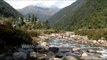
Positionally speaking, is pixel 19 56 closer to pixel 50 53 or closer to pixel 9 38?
pixel 50 53

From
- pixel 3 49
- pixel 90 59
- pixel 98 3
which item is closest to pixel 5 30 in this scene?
pixel 3 49

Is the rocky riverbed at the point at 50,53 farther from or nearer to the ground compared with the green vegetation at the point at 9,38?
nearer to the ground

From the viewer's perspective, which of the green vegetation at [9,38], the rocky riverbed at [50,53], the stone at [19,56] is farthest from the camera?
the green vegetation at [9,38]

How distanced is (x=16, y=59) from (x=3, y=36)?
221 inches

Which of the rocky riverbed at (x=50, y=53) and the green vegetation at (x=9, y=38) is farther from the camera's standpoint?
the green vegetation at (x=9, y=38)

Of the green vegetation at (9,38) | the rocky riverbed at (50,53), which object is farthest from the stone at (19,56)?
the green vegetation at (9,38)

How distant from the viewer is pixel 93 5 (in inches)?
7480

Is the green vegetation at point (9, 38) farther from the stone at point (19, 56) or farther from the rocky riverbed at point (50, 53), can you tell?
the stone at point (19, 56)

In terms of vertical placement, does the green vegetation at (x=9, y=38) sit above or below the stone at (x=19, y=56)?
above

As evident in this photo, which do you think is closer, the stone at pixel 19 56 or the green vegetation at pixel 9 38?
the stone at pixel 19 56

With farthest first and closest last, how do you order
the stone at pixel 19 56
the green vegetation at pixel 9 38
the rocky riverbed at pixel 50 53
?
the green vegetation at pixel 9 38 → the rocky riverbed at pixel 50 53 → the stone at pixel 19 56

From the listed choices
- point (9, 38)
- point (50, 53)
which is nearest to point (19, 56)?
point (50, 53)

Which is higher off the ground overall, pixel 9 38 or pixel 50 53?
pixel 9 38

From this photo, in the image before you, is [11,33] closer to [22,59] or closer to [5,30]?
[5,30]
